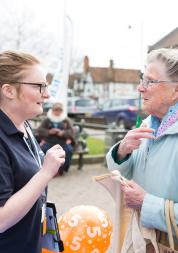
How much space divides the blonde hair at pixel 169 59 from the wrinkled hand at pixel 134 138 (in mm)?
329

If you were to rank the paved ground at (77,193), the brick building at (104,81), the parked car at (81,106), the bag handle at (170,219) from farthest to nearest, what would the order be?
the brick building at (104,81), the parked car at (81,106), the paved ground at (77,193), the bag handle at (170,219)

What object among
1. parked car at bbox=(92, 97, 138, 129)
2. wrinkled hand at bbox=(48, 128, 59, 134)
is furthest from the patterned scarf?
Result: parked car at bbox=(92, 97, 138, 129)

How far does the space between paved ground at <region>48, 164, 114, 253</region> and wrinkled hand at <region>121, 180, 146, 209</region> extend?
11.8ft

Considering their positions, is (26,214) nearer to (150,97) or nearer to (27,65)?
(27,65)

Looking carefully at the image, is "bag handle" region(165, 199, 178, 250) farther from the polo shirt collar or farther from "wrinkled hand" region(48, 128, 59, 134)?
"wrinkled hand" region(48, 128, 59, 134)

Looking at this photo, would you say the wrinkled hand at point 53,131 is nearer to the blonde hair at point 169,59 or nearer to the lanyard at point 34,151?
the lanyard at point 34,151

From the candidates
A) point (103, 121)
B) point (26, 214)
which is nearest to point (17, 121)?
point (26, 214)

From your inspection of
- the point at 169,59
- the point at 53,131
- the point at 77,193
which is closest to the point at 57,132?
the point at 53,131

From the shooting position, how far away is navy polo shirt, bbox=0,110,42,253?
171 cm

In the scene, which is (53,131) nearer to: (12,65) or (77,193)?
(77,193)

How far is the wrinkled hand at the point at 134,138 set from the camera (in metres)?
1.99

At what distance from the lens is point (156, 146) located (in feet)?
6.55

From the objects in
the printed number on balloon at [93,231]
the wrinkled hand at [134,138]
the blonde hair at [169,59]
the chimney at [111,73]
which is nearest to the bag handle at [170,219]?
the wrinkled hand at [134,138]

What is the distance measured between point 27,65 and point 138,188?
87 centimetres
